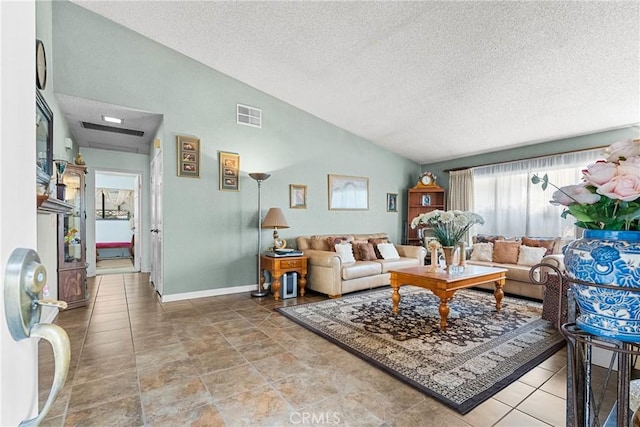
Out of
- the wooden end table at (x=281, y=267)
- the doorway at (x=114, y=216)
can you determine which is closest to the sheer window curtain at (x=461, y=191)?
the wooden end table at (x=281, y=267)

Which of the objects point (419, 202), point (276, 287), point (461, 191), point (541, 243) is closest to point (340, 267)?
point (276, 287)

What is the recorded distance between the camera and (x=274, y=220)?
4516 millimetres

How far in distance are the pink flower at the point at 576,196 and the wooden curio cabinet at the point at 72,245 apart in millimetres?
4609

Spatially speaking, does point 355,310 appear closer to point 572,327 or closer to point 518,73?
point 572,327

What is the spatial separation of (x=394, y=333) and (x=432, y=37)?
118 inches

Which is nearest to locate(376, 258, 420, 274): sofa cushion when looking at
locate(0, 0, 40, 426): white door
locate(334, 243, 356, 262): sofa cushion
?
locate(334, 243, 356, 262): sofa cushion

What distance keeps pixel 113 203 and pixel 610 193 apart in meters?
11.5

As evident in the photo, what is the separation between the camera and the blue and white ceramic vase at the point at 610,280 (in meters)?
0.66

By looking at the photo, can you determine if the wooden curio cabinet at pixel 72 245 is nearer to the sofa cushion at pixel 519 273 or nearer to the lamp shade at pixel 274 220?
the lamp shade at pixel 274 220

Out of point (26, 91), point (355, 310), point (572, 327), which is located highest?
point (26, 91)

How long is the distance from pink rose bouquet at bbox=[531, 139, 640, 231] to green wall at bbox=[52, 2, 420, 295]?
4.33m

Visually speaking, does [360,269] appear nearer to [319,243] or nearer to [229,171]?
[319,243]

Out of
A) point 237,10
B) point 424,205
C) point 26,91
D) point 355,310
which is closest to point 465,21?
point 237,10

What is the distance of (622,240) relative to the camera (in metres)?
0.68
